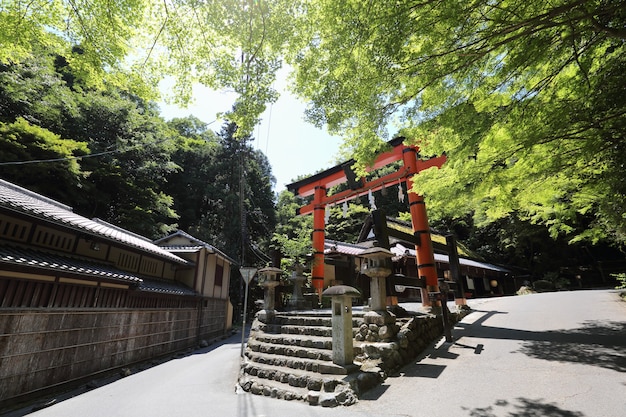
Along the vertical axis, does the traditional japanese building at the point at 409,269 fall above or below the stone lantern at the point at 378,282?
above

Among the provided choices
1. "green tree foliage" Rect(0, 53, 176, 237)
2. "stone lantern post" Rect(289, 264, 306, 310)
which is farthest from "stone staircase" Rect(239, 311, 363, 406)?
"green tree foliage" Rect(0, 53, 176, 237)

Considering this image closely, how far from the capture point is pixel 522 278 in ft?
72.7

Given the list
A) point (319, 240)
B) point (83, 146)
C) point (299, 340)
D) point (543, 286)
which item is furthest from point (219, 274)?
point (543, 286)

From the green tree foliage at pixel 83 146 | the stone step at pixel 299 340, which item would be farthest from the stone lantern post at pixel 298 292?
the green tree foliage at pixel 83 146

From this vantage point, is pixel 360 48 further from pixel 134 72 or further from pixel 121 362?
pixel 121 362

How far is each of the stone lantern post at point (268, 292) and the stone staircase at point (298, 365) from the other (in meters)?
0.20

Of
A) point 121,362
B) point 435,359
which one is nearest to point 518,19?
point 435,359

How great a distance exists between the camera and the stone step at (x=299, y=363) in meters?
5.20

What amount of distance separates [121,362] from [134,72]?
8894 mm

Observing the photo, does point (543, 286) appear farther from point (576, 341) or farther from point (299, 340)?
point (299, 340)

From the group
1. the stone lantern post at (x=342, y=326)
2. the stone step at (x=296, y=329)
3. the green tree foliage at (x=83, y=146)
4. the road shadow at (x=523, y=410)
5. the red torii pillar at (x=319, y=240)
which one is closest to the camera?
the road shadow at (x=523, y=410)

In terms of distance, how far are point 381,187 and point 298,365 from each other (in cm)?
741

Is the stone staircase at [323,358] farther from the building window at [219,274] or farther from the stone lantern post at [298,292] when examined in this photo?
the building window at [219,274]

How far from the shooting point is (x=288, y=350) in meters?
6.55
